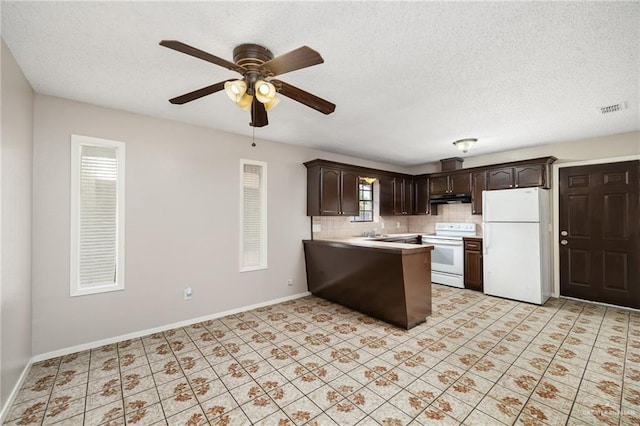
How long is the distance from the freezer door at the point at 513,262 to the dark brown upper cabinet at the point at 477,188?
0.55 meters

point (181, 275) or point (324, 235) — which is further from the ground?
point (324, 235)

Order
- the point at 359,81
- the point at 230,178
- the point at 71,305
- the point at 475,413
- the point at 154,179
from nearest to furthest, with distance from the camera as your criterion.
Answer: the point at 475,413, the point at 359,81, the point at 71,305, the point at 154,179, the point at 230,178

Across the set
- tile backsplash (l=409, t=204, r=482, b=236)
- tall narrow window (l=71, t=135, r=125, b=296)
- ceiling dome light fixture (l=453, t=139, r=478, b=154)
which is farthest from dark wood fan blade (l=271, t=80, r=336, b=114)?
tile backsplash (l=409, t=204, r=482, b=236)

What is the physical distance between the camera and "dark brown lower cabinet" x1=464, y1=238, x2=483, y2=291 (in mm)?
4836

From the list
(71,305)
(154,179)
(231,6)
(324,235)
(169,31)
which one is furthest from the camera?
(324,235)

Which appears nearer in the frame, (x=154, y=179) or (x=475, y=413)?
(x=475, y=413)

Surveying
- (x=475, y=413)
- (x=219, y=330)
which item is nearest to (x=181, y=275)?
(x=219, y=330)

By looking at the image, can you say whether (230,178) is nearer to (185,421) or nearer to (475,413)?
(185,421)

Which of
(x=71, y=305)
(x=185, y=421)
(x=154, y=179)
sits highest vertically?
(x=154, y=179)

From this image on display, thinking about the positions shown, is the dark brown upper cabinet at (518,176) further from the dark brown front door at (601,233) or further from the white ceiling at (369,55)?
the white ceiling at (369,55)

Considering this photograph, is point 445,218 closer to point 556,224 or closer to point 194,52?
point 556,224

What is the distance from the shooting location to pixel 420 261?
134 inches

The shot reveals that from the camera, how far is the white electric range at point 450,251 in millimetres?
5090

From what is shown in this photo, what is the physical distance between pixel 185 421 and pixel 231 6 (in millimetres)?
2574
